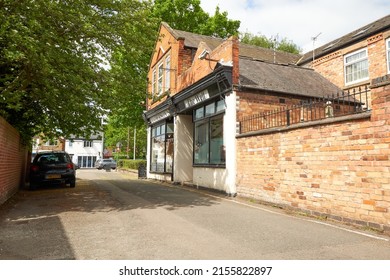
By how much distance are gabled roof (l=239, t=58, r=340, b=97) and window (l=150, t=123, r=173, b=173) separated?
6.71m

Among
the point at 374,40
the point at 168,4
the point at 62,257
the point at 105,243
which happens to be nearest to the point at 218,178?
the point at 105,243

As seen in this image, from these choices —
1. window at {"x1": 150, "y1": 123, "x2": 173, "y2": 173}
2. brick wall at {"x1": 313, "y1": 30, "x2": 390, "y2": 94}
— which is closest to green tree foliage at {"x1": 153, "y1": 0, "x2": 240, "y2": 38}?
brick wall at {"x1": 313, "y1": 30, "x2": 390, "y2": 94}

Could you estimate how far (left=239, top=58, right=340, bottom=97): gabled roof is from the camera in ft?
38.2

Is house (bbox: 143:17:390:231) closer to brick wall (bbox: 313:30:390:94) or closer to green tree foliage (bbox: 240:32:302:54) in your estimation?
brick wall (bbox: 313:30:390:94)

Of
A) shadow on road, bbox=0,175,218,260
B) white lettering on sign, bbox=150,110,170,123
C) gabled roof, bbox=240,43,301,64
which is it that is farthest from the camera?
gabled roof, bbox=240,43,301,64

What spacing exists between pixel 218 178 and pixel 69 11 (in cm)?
778

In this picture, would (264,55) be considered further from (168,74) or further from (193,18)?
(193,18)

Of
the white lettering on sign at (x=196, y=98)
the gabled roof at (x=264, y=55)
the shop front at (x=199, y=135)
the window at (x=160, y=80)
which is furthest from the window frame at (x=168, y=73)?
the gabled roof at (x=264, y=55)

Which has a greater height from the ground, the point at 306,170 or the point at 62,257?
the point at 306,170

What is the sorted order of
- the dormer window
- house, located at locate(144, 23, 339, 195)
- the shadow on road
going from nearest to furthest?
the shadow on road → house, located at locate(144, 23, 339, 195) → the dormer window

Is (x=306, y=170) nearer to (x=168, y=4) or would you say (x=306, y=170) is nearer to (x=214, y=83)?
(x=214, y=83)

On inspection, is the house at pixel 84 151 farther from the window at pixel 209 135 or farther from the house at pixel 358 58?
the house at pixel 358 58

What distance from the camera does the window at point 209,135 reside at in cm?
1209
